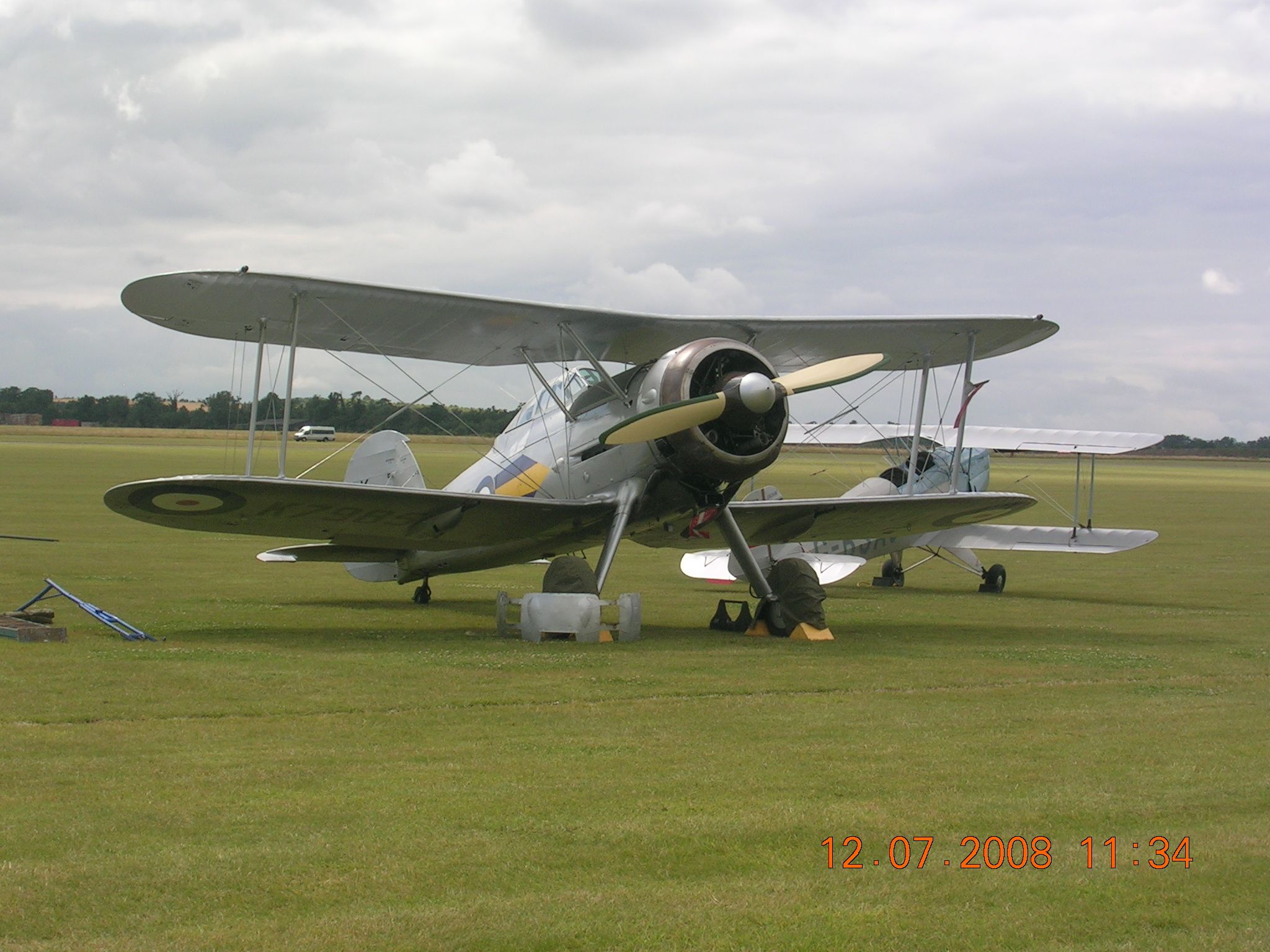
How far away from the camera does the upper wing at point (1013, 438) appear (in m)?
20.9

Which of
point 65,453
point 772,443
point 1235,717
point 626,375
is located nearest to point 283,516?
point 626,375

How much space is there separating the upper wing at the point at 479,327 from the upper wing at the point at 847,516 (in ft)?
5.61

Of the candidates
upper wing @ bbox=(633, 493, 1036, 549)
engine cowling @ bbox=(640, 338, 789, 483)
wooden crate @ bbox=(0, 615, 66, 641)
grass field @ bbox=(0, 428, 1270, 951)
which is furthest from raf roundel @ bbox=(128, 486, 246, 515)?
upper wing @ bbox=(633, 493, 1036, 549)

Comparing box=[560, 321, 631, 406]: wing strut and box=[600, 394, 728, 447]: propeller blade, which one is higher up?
box=[560, 321, 631, 406]: wing strut

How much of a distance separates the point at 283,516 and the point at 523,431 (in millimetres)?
3054

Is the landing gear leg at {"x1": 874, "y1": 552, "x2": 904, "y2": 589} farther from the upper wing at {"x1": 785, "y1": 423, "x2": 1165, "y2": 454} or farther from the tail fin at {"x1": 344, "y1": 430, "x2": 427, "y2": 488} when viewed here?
the tail fin at {"x1": 344, "y1": 430, "x2": 427, "y2": 488}

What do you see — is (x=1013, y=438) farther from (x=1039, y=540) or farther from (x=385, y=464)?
(x=385, y=464)

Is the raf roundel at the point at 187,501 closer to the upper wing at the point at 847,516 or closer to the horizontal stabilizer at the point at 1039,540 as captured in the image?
the upper wing at the point at 847,516

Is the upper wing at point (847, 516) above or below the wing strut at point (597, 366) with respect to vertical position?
below

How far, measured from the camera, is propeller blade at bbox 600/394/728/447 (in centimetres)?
1095

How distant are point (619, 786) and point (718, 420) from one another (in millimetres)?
5723

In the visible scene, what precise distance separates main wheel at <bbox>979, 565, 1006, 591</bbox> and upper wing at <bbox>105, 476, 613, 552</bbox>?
8.36 m

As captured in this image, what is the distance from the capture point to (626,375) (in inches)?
505
